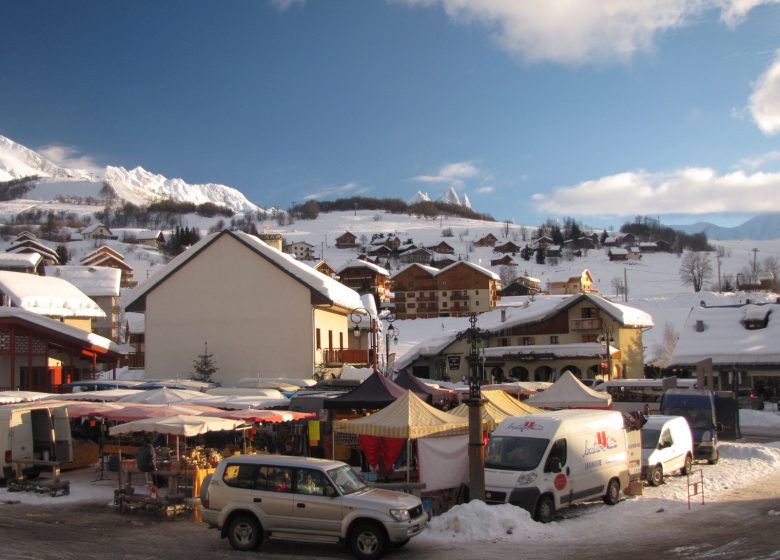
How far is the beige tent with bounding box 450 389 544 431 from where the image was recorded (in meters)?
20.1

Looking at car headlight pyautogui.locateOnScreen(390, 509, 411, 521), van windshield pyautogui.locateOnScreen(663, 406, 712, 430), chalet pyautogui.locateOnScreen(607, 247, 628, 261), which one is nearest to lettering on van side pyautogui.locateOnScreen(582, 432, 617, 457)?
car headlight pyautogui.locateOnScreen(390, 509, 411, 521)

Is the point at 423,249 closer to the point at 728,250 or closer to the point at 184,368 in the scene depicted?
the point at 728,250

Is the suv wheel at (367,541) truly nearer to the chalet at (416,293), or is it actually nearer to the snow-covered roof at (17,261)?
the snow-covered roof at (17,261)

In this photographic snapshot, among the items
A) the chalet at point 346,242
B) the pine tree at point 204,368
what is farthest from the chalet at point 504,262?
the pine tree at point 204,368

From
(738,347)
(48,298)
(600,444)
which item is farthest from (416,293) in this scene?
(600,444)

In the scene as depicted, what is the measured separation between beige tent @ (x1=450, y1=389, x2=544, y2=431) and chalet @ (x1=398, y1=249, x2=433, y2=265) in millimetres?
135916

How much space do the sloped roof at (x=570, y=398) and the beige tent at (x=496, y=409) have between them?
194 inches

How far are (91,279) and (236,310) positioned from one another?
123 ft

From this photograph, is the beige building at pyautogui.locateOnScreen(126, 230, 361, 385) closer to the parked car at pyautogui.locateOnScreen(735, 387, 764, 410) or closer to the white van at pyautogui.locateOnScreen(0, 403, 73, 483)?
the white van at pyautogui.locateOnScreen(0, 403, 73, 483)

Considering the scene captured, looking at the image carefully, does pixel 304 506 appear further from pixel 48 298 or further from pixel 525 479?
pixel 48 298

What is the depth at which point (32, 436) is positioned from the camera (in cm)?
2142

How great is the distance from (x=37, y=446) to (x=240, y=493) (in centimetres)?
1095

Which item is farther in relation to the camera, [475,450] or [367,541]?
[475,450]

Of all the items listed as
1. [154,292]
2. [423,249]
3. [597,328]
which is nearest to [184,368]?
[154,292]
